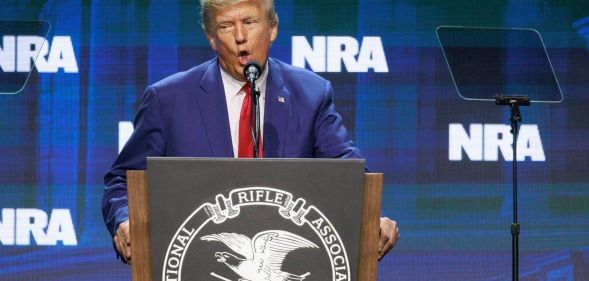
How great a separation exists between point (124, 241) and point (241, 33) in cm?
71

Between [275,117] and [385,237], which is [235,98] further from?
[385,237]

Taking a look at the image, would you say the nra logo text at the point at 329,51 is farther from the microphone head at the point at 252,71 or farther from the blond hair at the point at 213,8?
the microphone head at the point at 252,71

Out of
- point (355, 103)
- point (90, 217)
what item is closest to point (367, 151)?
point (355, 103)

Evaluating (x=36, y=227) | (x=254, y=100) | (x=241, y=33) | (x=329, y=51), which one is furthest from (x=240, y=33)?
(x=36, y=227)

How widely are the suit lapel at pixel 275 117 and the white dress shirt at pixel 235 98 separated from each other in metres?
0.02

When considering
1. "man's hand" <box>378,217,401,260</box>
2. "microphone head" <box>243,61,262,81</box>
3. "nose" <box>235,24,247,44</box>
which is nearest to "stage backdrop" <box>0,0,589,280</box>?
"nose" <box>235,24,247,44</box>

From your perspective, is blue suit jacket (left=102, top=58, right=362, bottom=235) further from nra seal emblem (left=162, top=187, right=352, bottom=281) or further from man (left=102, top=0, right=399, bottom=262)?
nra seal emblem (left=162, top=187, right=352, bottom=281)

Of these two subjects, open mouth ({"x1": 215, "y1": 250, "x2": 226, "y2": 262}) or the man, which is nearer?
open mouth ({"x1": 215, "y1": 250, "x2": 226, "y2": 262})

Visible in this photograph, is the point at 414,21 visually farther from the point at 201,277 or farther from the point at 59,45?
the point at 201,277

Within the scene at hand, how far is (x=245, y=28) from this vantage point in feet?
8.21

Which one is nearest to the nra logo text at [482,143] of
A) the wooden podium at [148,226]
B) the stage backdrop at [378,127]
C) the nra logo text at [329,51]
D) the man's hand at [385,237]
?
the stage backdrop at [378,127]

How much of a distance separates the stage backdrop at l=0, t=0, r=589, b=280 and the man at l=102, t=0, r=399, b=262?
6.91ft

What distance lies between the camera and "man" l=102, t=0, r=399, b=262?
2.48m

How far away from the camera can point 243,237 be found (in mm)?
1920
